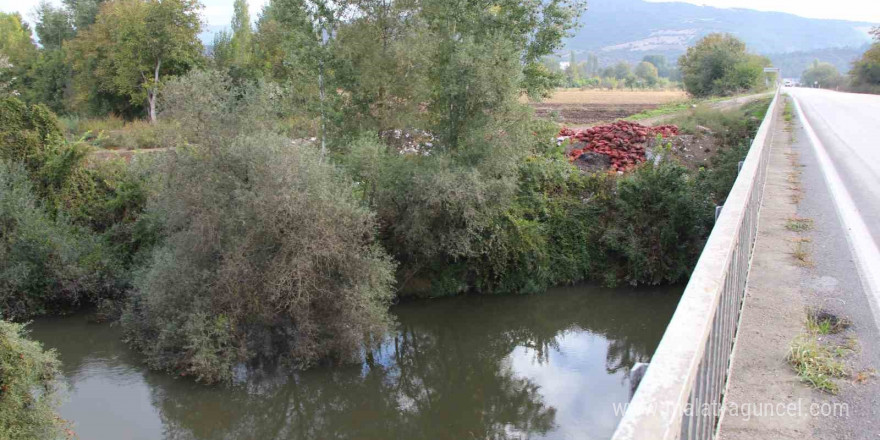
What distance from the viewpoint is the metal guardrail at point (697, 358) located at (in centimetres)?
180

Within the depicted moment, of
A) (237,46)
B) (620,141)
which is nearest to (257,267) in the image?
(620,141)

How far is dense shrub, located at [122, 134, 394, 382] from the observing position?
1198 cm

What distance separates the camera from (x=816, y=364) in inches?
139

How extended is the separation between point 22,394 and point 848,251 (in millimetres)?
9759

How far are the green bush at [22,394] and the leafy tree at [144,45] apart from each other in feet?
94.6

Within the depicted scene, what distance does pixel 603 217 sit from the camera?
18.8 metres

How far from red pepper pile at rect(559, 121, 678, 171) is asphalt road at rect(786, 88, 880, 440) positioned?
260 inches

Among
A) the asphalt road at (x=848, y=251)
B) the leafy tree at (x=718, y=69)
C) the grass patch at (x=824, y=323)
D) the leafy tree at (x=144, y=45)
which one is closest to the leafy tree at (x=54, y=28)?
the leafy tree at (x=144, y=45)

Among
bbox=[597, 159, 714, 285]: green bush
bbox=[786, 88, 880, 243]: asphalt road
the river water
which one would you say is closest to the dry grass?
bbox=[786, 88, 880, 243]: asphalt road

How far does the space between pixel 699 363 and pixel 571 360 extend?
1234cm

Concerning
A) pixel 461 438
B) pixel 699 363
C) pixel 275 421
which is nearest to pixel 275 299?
pixel 275 421

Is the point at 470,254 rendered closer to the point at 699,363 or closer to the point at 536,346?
the point at 536,346

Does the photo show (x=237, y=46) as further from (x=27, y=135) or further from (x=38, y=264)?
(x=38, y=264)

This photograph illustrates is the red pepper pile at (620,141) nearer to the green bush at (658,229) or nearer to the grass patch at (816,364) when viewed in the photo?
the green bush at (658,229)
